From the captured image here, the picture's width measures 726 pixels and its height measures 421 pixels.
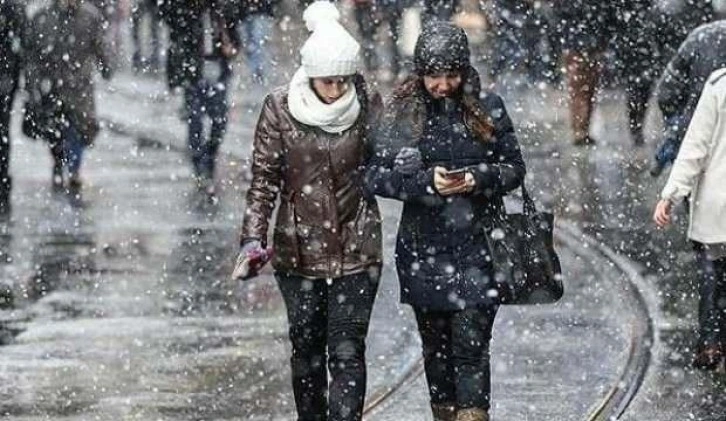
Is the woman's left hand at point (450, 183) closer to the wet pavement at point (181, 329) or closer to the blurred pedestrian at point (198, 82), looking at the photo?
the wet pavement at point (181, 329)

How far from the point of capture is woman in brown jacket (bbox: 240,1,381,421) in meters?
7.88

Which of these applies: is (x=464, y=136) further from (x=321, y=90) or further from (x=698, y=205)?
(x=698, y=205)

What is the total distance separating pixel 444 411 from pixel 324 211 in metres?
0.88

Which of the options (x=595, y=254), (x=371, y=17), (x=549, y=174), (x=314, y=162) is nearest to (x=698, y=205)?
(x=314, y=162)

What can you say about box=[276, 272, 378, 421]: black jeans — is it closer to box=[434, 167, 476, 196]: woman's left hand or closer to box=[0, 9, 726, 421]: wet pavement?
box=[434, 167, 476, 196]: woman's left hand

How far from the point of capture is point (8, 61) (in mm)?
14641

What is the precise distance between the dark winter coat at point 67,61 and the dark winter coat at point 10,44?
8 cm

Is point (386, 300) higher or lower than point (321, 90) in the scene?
lower

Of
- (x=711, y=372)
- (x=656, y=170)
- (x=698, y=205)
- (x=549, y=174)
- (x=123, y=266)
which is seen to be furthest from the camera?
(x=549, y=174)

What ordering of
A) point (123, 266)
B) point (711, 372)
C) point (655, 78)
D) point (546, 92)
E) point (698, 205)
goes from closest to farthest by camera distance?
1. point (698, 205)
2. point (711, 372)
3. point (123, 266)
4. point (655, 78)
5. point (546, 92)

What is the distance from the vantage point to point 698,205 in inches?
350

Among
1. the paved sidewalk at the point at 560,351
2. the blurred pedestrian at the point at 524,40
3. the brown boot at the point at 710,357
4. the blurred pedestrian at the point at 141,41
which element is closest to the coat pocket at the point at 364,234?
the paved sidewalk at the point at 560,351

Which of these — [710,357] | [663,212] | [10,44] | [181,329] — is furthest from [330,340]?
[10,44]

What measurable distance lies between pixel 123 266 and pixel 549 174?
14.6 ft
